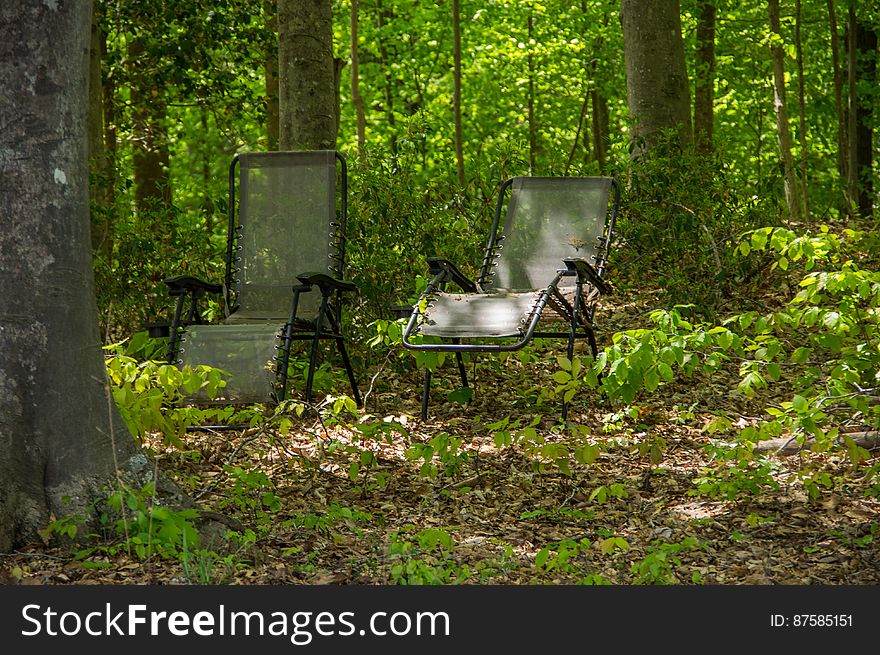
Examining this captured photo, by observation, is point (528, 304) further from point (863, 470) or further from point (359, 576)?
point (359, 576)

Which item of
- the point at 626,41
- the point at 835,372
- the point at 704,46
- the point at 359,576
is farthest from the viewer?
the point at 704,46

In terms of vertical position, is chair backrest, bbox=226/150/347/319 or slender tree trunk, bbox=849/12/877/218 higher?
slender tree trunk, bbox=849/12/877/218

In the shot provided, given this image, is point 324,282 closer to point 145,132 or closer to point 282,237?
point 282,237

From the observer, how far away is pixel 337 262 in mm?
6336

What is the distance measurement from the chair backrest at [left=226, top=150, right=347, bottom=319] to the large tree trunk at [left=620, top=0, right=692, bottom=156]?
10.8 ft

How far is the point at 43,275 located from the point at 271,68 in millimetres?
8624

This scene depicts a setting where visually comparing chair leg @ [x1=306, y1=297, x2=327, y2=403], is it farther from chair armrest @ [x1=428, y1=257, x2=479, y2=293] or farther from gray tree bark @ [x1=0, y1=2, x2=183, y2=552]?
gray tree bark @ [x1=0, y1=2, x2=183, y2=552]

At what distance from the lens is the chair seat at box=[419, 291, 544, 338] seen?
5430mm

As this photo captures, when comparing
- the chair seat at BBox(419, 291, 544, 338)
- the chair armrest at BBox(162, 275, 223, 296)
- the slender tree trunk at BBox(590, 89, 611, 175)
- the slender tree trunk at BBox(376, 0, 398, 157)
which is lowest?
the chair seat at BBox(419, 291, 544, 338)

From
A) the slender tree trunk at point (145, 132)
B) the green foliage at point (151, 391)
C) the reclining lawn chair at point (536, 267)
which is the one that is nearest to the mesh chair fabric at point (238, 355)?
the green foliage at point (151, 391)

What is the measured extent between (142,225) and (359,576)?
4186 mm

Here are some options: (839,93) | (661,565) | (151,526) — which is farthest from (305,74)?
(839,93)

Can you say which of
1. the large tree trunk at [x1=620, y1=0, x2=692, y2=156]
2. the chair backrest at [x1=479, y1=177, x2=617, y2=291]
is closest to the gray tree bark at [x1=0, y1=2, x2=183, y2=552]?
the chair backrest at [x1=479, y1=177, x2=617, y2=291]

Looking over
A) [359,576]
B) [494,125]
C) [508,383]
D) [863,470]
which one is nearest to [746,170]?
[494,125]
